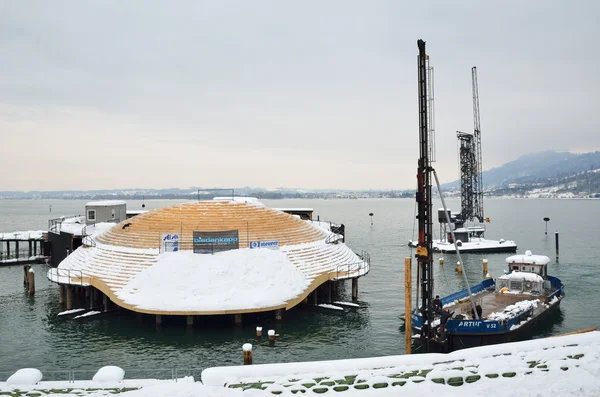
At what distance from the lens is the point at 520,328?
27.2 m

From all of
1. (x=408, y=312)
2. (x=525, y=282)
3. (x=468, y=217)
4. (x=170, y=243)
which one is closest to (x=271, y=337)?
(x=408, y=312)

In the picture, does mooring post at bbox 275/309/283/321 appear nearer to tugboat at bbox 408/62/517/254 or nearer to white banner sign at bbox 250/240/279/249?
white banner sign at bbox 250/240/279/249

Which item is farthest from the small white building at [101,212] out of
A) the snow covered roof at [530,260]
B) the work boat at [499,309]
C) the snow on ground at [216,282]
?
the snow covered roof at [530,260]

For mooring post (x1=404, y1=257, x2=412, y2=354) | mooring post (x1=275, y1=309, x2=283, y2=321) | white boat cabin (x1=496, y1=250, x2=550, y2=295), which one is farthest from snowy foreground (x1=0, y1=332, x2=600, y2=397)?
white boat cabin (x1=496, y1=250, x2=550, y2=295)

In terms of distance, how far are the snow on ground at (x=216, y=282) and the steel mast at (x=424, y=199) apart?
31.6ft

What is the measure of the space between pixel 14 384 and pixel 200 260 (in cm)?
1687

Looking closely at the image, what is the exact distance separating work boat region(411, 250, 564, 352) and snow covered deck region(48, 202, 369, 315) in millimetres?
8795

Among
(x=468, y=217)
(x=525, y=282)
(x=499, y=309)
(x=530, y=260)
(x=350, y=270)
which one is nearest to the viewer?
(x=499, y=309)

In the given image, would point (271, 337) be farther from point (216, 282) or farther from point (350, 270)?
point (350, 270)

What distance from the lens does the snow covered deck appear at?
98.4ft

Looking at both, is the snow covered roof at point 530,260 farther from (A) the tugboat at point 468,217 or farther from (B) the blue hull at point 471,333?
(A) the tugboat at point 468,217

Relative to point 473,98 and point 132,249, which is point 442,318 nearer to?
point 132,249

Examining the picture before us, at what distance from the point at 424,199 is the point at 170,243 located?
63.5 feet

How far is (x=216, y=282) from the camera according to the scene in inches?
1224
